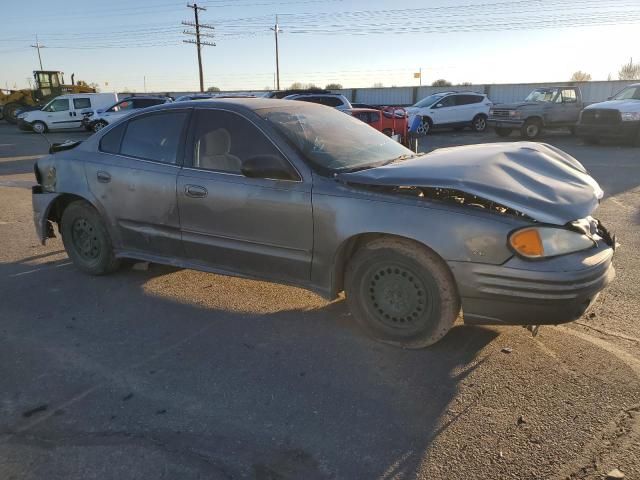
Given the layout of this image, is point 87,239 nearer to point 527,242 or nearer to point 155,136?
point 155,136

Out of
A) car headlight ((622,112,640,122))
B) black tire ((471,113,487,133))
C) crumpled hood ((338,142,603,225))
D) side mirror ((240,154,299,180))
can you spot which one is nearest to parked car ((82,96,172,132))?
black tire ((471,113,487,133))

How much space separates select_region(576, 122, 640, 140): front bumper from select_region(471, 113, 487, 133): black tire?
6886 millimetres

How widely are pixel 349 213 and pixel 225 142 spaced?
1316mm

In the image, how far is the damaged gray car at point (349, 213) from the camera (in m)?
3.02

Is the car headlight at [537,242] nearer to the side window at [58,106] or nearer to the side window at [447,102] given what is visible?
the side window at [447,102]

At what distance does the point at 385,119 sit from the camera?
16.8m

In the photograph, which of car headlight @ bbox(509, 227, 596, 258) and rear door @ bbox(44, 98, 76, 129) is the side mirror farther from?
rear door @ bbox(44, 98, 76, 129)

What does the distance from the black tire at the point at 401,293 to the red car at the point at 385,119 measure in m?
12.9

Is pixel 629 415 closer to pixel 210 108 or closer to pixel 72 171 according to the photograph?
pixel 210 108

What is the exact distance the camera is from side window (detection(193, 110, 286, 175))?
390 centimetres

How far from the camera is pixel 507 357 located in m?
3.33

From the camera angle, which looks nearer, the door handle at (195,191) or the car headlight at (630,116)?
the door handle at (195,191)

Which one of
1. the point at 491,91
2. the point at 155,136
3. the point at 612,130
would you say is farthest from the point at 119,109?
the point at 491,91

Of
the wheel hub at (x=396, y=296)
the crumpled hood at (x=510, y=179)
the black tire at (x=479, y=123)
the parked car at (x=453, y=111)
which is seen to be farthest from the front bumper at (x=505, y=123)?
the wheel hub at (x=396, y=296)
